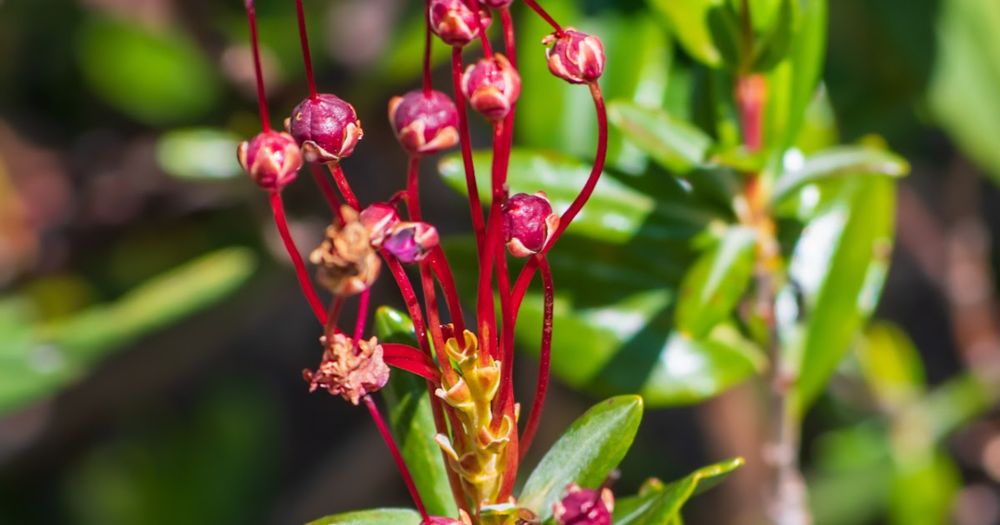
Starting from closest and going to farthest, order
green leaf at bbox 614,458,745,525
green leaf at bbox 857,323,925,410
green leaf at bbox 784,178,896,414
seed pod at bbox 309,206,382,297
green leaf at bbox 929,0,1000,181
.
Result: seed pod at bbox 309,206,382,297, green leaf at bbox 614,458,745,525, green leaf at bbox 784,178,896,414, green leaf at bbox 929,0,1000,181, green leaf at bbox 857,323,925,410

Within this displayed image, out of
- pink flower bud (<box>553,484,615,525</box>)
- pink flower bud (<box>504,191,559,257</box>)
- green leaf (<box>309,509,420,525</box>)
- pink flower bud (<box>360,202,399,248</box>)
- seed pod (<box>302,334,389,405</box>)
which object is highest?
pink flower bud (<box>360,202,399,248</box>)

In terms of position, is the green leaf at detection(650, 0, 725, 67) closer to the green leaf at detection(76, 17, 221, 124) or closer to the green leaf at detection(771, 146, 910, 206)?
the green leaf at detection(771, 146, 910, 206)

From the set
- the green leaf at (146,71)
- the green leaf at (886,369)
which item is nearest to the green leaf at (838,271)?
the green leaf at (886,369)

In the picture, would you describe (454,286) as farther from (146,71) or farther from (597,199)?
(146,71)

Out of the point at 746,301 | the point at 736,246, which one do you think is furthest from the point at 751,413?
the point at 736,246

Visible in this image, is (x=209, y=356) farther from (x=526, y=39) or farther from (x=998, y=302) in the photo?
(x=998, y=302)

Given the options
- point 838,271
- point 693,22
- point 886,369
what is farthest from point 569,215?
point 886,369

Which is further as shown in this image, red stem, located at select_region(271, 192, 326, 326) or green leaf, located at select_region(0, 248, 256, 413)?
green leaf, located at select_region(0, 248, 256, 413)

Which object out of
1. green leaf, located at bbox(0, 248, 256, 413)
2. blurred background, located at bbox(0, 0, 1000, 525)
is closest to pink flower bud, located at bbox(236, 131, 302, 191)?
blurred background, located at bbox(0, 0, 1000, 525)
